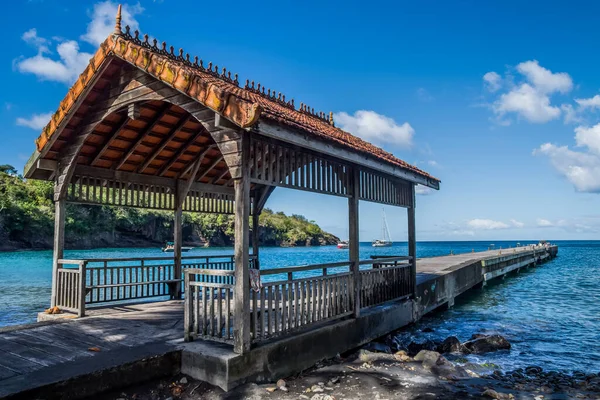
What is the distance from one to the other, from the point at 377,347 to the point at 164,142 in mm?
6070

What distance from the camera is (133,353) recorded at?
18.2 feet

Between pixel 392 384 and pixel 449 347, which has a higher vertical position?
pixel 392 384

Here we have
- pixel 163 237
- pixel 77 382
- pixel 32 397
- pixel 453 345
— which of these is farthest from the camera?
pixel 163 237

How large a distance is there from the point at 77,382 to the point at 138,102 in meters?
4.33

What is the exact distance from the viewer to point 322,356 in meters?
7.28

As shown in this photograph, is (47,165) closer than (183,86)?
No

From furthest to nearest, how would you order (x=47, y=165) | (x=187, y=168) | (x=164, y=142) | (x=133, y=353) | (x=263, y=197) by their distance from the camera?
(x=263, y=197), (x=187, y=168), (x=164, y=142), (x=47, y=165), (x=133, y=353)

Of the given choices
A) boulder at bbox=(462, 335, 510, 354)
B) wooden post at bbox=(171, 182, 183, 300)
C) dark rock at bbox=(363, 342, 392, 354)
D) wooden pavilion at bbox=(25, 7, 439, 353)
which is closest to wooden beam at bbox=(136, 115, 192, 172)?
wooden pavilion at bbox=(25, 7, 439, 353)

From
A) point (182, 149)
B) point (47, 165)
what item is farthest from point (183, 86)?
point (47, 165)

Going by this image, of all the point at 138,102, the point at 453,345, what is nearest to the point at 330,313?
the point at 453,345

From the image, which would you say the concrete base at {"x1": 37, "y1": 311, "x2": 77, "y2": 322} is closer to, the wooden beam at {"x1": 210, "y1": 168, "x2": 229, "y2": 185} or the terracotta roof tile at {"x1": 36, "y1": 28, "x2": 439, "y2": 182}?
the terracotta roof tile at {"x1": 36, "y1": 28, "x2": 439, "y2": 182}

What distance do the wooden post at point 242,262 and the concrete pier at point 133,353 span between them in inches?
8.8

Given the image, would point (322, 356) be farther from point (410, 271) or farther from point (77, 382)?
point (410, 271)

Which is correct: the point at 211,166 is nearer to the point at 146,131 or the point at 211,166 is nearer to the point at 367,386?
the point at 146,131
